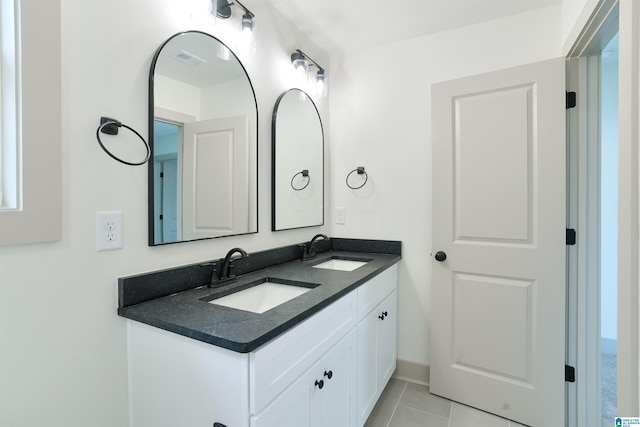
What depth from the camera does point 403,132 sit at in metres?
2.17

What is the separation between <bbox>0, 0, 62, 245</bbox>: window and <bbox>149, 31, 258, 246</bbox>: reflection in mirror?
11.9 inches

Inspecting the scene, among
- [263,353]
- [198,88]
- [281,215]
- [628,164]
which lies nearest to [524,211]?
[628,164]

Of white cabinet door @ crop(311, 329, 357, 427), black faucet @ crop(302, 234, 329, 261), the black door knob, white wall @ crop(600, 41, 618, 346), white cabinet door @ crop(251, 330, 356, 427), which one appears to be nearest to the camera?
white cabinet door @ crop(251, 330, 356, 427)

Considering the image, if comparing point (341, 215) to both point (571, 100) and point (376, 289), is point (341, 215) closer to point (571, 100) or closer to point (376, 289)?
point (376, 289)

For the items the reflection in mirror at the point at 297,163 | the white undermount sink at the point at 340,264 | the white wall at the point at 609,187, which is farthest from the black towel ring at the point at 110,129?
the white wall at the point at 609,187

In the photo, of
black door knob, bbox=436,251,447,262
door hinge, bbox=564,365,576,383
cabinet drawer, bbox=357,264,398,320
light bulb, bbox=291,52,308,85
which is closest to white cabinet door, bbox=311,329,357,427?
cabinet drawer, bbox=357,264,398,320

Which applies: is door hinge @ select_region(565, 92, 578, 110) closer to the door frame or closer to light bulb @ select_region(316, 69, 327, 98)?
the door frame

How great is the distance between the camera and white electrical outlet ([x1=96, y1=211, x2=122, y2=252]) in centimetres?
103

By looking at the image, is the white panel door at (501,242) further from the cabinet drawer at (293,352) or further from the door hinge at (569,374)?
the cabinet drawer at (293,352)

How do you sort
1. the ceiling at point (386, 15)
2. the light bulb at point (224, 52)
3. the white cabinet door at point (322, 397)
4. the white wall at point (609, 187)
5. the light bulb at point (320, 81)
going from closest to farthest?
the white cabinet door at point (322, 397) < the light bulb at point (224, 52) < the ceiling at point (386, 15) < the light bulb at point (320, 81) < the white wall at point (609, 187)

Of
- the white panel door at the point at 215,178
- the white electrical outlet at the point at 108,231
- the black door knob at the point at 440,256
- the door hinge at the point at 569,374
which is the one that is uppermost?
the white panel door at the point at 215,178

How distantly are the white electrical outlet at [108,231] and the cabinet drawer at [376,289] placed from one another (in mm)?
1034

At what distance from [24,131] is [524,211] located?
7.05 feet

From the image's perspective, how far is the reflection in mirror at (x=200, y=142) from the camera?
1212 millimetres
